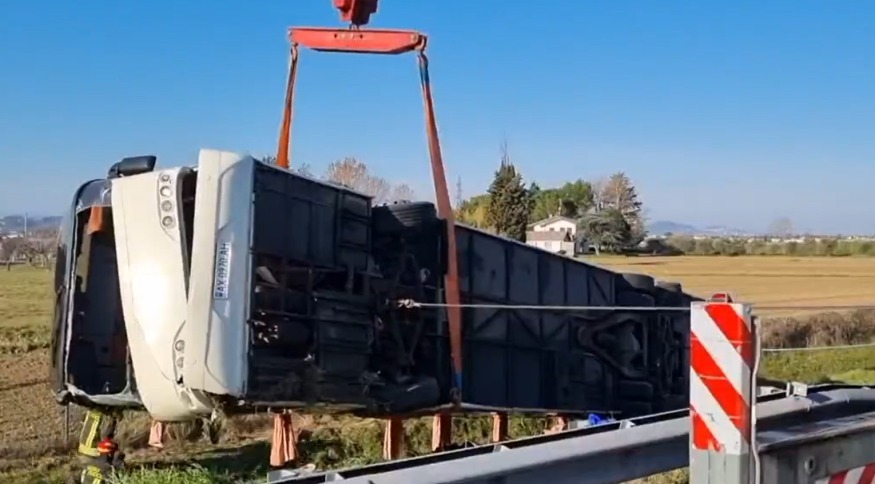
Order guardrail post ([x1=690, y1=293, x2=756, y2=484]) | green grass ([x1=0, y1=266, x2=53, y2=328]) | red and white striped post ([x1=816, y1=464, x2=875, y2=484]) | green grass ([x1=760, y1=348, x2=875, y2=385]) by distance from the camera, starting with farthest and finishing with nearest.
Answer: green grass ([x1=0, y1=266, x2=53, y2=328]), green grass ([x1=760, y1=348, x2=875, y2=385]), red and white striped post ([x1=816, y1=464, x2=875, y2=484]), guardrail post ([x1=690, y1=293, x2=756, y2=484])

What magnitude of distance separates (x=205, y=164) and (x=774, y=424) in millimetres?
3372

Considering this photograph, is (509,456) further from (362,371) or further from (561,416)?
(561,416)

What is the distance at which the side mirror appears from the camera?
6.24 m

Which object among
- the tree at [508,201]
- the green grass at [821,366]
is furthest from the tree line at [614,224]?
the green grass at [821,366]

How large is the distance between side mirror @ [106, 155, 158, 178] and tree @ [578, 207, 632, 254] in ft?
173

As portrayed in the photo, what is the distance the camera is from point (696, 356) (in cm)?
399

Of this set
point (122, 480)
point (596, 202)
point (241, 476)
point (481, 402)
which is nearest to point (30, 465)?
point (241, 476)

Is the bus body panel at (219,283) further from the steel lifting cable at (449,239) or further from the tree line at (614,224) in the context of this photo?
the tree line at (614,224)

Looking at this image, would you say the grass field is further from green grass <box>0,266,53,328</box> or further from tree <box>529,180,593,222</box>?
tree <box>529,180,593,222</box>

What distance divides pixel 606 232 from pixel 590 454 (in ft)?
190

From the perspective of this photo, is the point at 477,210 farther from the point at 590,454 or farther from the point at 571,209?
the point at 590,454

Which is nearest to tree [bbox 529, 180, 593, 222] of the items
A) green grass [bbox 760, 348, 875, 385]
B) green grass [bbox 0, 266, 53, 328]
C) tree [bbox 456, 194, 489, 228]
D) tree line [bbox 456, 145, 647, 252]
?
tree line [bbox 456, 145, 647, 252]

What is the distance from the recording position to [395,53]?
22.8 feet

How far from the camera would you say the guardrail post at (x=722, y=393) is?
3.91 m
